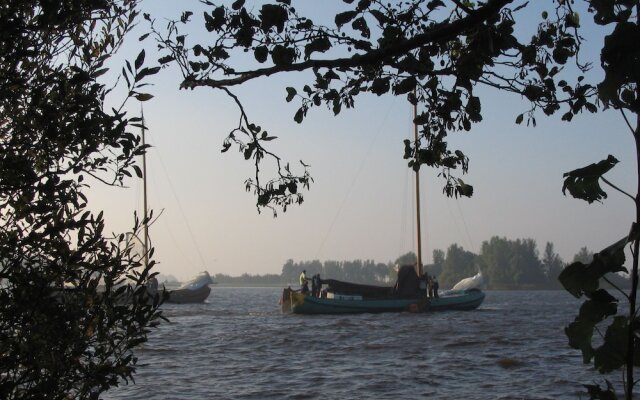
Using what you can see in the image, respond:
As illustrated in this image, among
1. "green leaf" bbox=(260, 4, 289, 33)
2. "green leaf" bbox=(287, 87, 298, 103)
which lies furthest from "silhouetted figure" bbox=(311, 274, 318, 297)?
"green leaf" bbox=(260, 4, 289, 33)

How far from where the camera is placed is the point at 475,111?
445 cm

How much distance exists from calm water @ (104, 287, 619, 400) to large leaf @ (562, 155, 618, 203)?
27.5ft

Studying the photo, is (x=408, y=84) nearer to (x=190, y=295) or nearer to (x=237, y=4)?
(x=237, y=4)

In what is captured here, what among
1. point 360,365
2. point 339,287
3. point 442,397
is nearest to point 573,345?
point 442,397

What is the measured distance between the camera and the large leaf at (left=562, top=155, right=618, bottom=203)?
2.61 metres

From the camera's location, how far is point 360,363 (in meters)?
23.0

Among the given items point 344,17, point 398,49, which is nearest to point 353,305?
point 344,17

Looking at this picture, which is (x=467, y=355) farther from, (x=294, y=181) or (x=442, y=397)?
(x=294, y=181)

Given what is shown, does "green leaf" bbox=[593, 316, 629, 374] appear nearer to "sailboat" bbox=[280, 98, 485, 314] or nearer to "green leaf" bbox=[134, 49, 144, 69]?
"green leaf" bbox=[134, 49, 144, 69]

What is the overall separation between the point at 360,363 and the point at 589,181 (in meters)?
21.0

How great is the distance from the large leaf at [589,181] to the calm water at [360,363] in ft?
27.5

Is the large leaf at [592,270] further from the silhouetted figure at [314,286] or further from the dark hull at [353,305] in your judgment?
the silhouetted figure at [314,286]

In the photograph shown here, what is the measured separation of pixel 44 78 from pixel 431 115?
7.80 ft

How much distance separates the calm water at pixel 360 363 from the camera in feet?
57.6
